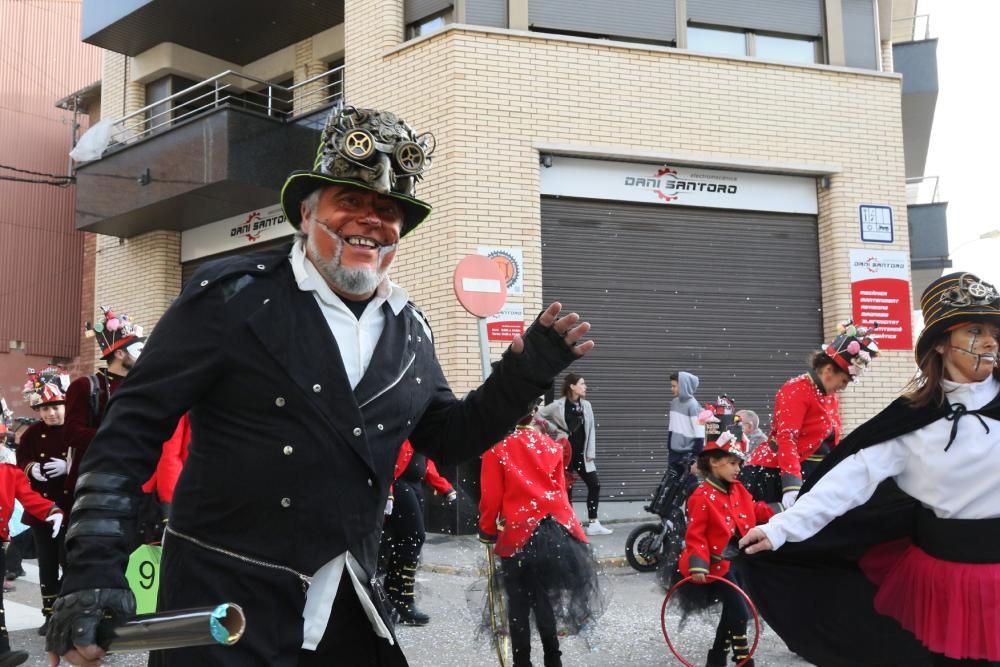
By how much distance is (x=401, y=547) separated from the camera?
7.80m

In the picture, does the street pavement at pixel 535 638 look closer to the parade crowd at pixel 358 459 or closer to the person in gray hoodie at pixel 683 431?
the person in gray hoodie at pixel 683 431

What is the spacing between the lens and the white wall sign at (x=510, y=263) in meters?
12.7

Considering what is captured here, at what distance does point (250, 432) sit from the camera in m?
2.65

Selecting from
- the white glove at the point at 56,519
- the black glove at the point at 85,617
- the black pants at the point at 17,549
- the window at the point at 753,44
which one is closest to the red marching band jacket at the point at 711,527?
the black glove at the point at 85,617

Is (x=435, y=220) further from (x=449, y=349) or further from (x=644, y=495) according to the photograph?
(x=644, y=495)

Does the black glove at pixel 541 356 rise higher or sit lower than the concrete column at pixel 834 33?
lower

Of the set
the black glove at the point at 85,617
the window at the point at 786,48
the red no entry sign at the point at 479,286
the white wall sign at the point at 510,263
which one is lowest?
the black glove at the point at 85,617

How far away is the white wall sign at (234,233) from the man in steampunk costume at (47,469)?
7.85 meters

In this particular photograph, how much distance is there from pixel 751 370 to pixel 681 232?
2190mm

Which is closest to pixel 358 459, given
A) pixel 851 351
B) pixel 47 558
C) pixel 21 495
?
pixel 21 495

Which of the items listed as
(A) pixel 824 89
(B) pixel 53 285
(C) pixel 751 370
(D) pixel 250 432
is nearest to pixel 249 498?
(D) pixel 250 432

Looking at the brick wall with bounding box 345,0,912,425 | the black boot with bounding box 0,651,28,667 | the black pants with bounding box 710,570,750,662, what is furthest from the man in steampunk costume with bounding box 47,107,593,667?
the brick wall with bounding box 345,0,912,425

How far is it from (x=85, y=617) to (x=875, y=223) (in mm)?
13864

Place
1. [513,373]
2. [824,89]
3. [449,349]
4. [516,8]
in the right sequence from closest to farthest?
1. [513,373]
2. [449,349]
3. [516,8]
4. [824,89]
